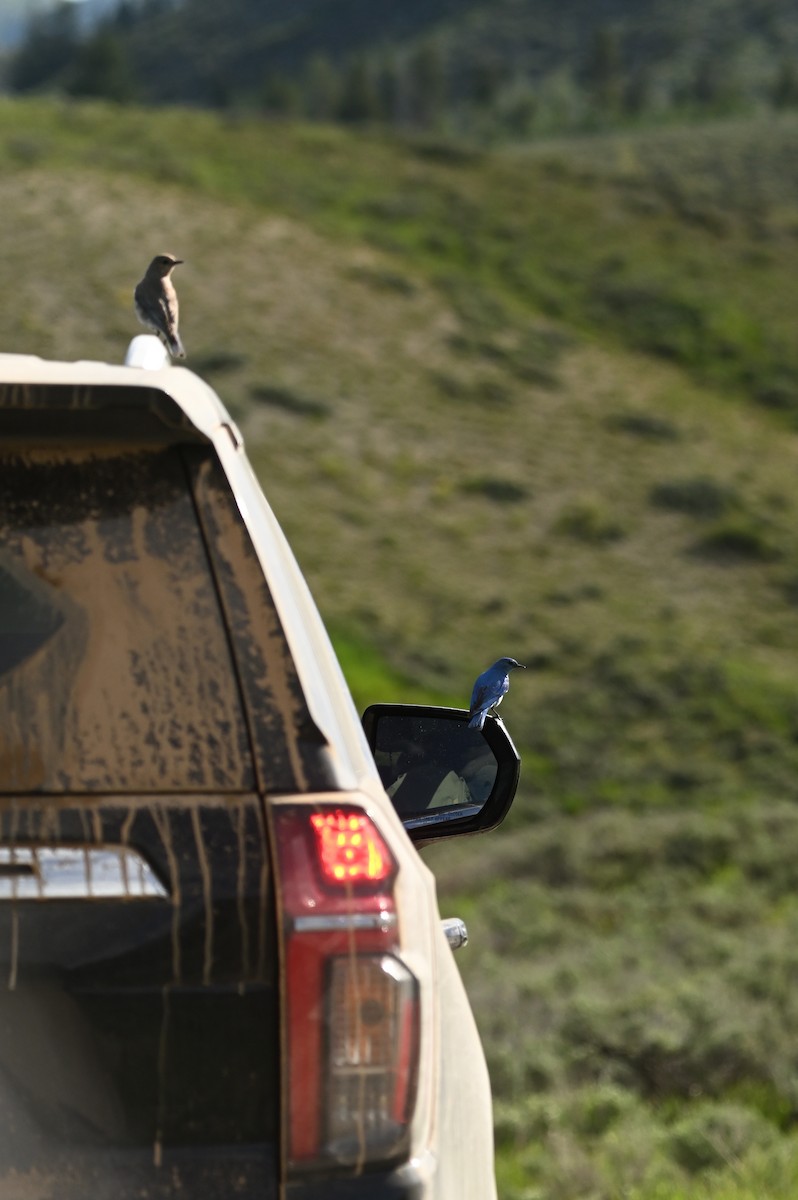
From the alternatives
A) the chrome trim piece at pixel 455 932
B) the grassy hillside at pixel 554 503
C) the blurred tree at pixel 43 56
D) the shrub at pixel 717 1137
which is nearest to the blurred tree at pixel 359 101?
the grassy hillside at pixel 554 503

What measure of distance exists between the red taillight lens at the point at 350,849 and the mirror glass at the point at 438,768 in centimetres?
93

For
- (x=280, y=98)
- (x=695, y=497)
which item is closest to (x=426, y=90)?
(x=280, y=98)

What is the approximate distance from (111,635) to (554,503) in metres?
34.0

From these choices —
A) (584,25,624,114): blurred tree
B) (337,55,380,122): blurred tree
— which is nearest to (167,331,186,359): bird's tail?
(337,55,380,122): blurred tree

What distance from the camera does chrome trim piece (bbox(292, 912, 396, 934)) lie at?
65.9 inches

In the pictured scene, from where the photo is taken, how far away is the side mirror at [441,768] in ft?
8.68

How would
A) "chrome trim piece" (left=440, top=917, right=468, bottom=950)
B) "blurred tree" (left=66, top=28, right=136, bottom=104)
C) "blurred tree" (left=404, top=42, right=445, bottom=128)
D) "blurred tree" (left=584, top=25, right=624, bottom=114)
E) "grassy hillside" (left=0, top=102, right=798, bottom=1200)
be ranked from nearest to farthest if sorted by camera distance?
"chrome trim piece" (left=440, top=917, right=468, bottom=950) → "grassy hillside" (left=0, top=102, right=798, bottom=1200) → "blurred tree" (left=66, top=28, right=136, bottom=104) → "blurred tree" (left=584, top=25, right=624, bottom=114) → "blurred tree" (left=404, top=42, right=445, bottom=128)

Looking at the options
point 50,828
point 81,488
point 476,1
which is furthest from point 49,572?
point 476,1

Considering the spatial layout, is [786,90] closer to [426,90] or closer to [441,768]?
[426,90]

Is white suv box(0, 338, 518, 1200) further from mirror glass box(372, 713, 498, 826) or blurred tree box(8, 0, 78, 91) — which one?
blurred tree box(8, 0, 78, 91)

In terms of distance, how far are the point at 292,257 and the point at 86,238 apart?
21.4 ft

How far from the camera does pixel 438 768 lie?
270 cm

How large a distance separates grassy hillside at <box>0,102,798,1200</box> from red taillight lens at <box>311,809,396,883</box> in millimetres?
3877

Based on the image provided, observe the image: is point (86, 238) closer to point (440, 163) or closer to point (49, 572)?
point (440, 163)
